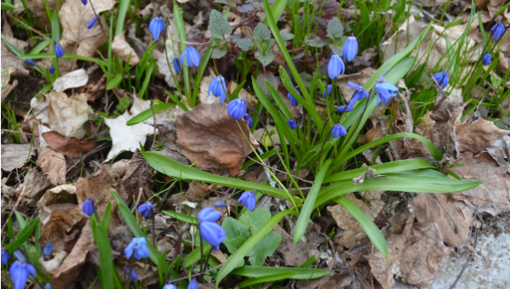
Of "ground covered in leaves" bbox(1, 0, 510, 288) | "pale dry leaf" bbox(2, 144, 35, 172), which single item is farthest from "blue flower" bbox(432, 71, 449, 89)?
"pale dry leaf" bbox(2, 144, 35, 172)

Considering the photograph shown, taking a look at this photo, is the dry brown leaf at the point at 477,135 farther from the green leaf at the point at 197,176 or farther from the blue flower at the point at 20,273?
the blue flower at the point at 20,273

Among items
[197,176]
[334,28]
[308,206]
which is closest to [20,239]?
[197,176]

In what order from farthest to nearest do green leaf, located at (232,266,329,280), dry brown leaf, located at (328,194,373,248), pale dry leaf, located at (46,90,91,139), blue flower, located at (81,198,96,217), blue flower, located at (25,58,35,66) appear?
blue flower, located at (25,58,35,66), pale dry leaf, located at (46,90,91,139), dry brown leaf, located at (328,194,373,248), green leaf, located at (232,266,329,280), blue flower, located at (81,198,96,217)

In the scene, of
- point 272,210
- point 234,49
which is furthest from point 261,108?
point 272,210

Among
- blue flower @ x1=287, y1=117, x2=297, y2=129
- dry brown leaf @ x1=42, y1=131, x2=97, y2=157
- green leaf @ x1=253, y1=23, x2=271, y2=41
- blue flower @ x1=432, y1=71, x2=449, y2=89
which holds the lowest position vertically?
dry brown leaf @ x1=42, y1=131, x2=97, y2=157

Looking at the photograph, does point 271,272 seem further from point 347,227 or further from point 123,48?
point 123,48

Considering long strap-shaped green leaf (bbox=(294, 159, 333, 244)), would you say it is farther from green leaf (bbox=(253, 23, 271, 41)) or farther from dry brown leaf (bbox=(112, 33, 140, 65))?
dry brown leaf (bbox=(112, 33, 140, 65))

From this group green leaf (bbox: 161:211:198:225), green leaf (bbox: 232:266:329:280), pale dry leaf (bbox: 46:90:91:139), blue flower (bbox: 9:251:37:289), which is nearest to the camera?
blue flower (bbox: 9:251:37:289)
